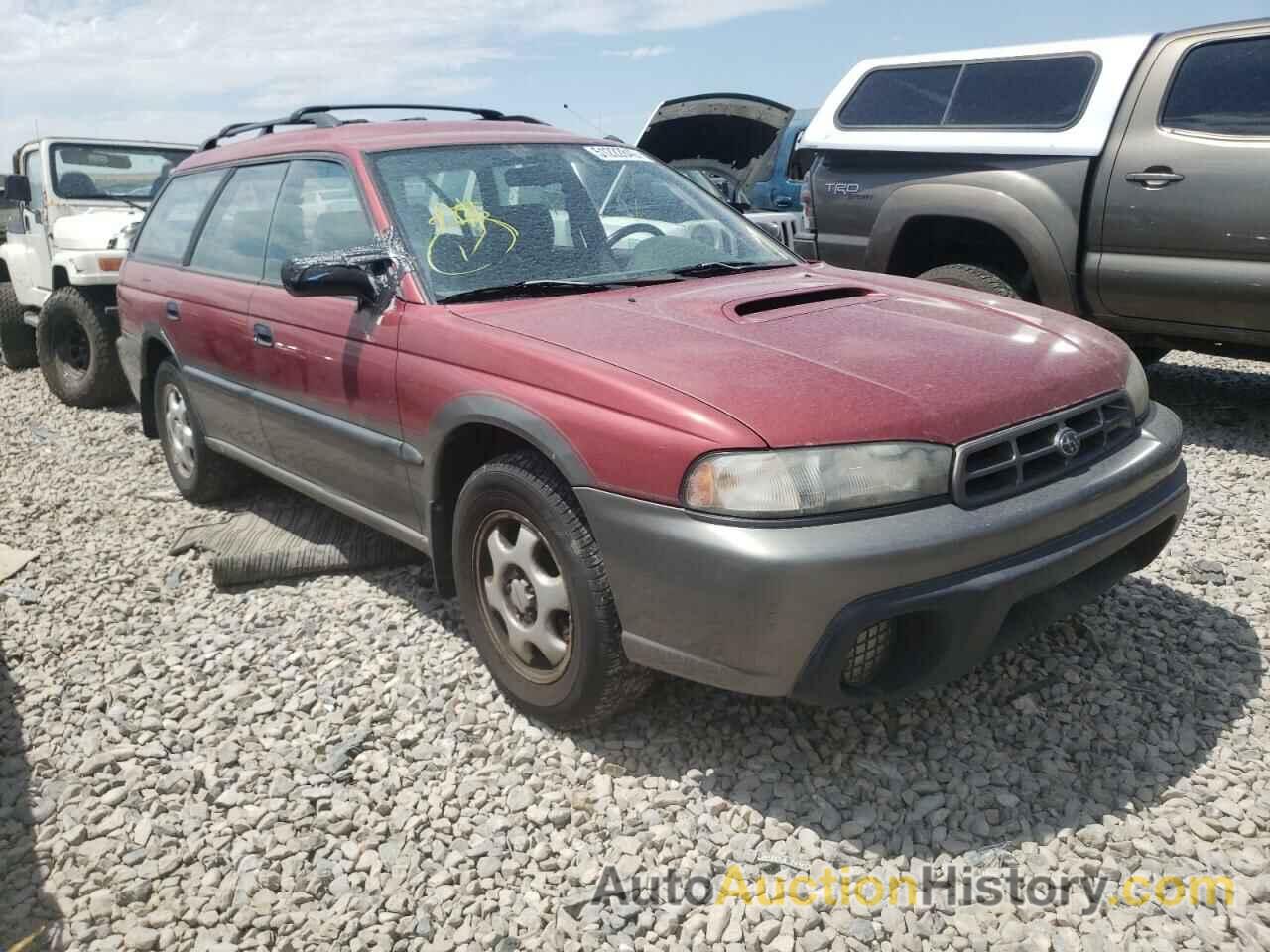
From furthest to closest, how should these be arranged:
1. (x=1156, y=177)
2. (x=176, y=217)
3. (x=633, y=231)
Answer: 1. (x=1156, y=177)
2. (x=176, y=217)
3. (x=633, y=231)

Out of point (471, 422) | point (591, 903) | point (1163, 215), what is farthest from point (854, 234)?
point (591, 903)

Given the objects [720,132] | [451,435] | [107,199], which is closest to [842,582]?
[451,435]

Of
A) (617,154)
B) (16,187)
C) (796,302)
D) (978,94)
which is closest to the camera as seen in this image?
(796,302)

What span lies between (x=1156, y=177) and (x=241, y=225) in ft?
13.8

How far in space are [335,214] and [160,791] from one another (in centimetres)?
190

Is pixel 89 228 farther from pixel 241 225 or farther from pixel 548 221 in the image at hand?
pixel 548 221

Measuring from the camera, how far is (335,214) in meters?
3.53

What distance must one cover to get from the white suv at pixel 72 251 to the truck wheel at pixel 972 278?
5272 mm

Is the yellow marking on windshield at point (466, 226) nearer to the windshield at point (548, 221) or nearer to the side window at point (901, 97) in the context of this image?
the windshield at point (548, 221)

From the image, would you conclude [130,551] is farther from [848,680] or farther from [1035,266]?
[1035,266]

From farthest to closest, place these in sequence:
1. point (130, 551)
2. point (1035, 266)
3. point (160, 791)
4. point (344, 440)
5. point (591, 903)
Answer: point (1035, 266)
point (130, 551)
point (344, 440)
point (160, 791)
point (591, 903)

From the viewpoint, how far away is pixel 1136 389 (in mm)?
2963

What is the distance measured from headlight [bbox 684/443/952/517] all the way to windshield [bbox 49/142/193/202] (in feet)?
22.1

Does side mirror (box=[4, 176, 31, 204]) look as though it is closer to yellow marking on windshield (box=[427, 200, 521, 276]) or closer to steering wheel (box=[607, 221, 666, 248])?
yellow marking on windshield (box=[427, 200, 521, 276])
